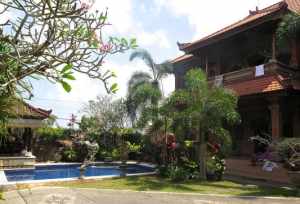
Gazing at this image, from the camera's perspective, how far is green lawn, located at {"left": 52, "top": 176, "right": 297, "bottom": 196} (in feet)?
38.0

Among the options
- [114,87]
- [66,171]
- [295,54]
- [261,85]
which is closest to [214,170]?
[261,85]

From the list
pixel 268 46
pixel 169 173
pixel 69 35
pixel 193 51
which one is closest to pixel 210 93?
pixel 169 173

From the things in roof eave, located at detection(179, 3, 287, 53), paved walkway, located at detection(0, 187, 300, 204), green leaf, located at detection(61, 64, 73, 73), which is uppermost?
roof eave, located at detection(179, 3, 287, 53)

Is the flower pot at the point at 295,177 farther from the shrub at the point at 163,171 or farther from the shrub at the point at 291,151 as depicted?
the shrub at the point at 163,171

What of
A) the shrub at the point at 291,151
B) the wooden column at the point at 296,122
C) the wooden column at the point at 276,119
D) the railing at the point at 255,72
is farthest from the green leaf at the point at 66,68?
the wooden column at the point at 296,122

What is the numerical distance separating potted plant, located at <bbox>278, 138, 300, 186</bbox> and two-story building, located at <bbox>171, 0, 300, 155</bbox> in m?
3.25

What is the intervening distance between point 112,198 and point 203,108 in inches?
205

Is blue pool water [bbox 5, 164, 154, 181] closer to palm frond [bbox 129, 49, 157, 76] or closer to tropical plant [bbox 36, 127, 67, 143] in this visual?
tropical plant [bbox 36, 127, 67, 143]

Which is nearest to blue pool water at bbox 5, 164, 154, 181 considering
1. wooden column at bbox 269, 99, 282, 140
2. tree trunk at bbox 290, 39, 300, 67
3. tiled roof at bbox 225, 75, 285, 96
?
tiled roof at bbox 225, 75, 285, 96

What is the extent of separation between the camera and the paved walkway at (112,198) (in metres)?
9.61

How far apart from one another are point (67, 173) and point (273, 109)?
9390 millimetres

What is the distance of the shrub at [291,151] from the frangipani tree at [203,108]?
2012 millimetres

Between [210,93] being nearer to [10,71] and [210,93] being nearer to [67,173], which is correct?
[67,173]

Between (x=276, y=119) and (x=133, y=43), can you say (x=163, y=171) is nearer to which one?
(x=276, y=119)
